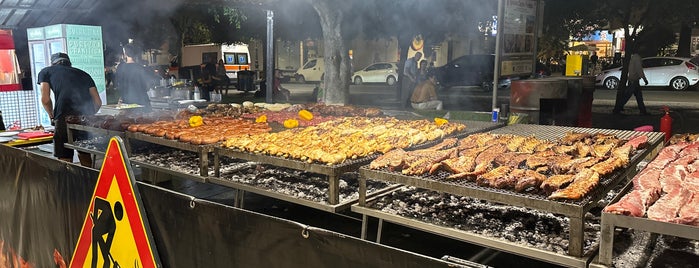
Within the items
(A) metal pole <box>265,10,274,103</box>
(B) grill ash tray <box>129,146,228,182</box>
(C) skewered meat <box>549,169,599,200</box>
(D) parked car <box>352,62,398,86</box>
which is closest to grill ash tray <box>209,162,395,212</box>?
(B) grill ash tray <box>129,146,228,182</box>

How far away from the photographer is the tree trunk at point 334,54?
492 inches

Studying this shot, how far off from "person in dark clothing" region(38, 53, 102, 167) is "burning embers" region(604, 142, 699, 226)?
21.5 ft

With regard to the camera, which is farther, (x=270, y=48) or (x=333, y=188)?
(x=270, y=48)

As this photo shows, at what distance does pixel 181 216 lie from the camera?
278cm

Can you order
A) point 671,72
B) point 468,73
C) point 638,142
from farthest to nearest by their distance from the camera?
point 468,73 → point 671,72 → point 638,142

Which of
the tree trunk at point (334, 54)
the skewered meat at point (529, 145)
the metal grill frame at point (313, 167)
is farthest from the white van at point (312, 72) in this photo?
the skewered meat at point (529, 145)

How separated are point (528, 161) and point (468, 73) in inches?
885

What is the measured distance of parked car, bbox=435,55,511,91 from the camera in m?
25.2

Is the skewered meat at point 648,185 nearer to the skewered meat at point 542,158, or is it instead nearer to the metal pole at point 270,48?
the skewered meat at point 542,158

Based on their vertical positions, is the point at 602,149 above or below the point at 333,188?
above

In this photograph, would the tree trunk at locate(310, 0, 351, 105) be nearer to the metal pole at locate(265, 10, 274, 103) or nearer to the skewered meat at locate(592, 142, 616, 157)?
the metal pole at locate(265, 10, 274, 103)

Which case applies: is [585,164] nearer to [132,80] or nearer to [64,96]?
[64,96]

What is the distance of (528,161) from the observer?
3.69 metres

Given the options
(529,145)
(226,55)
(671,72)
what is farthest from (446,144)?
(226,55)
